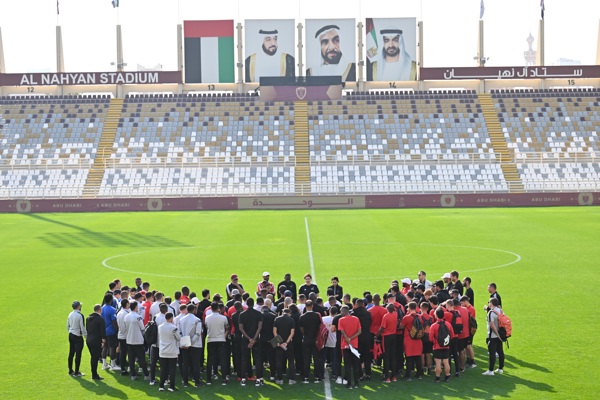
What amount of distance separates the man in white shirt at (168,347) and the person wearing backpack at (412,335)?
174 inches

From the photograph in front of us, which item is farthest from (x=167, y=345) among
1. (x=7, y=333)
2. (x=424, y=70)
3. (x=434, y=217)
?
(x=424, y=70)

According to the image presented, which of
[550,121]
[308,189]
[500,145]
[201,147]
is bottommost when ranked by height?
[308,189]

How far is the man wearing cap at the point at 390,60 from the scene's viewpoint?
3196 inches

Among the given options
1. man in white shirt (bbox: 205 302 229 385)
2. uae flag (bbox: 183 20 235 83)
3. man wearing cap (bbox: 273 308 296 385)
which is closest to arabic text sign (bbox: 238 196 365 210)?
uae flag (bbox: 183 20 235 83)

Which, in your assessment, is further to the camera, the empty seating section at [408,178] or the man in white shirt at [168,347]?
the empty seating section at [408,178]

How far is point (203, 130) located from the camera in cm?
7856

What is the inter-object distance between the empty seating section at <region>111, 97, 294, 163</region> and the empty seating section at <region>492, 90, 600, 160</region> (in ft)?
68.4

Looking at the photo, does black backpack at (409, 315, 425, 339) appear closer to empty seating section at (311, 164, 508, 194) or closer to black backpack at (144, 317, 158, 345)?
black backpack at (144, 317, 158, 345)

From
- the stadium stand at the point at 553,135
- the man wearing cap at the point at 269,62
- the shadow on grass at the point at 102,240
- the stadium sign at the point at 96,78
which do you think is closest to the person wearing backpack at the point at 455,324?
the shadow on grass at the point at 102,240

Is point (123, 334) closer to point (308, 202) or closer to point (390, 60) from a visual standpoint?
point (308, 202)

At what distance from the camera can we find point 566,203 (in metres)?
62.1

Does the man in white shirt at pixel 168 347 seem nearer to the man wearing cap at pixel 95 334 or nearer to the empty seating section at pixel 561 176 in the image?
the man wearing cap at pixel 95 334

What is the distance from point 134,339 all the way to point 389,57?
67.8 meters

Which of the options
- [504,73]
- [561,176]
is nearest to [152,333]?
[561,176]
